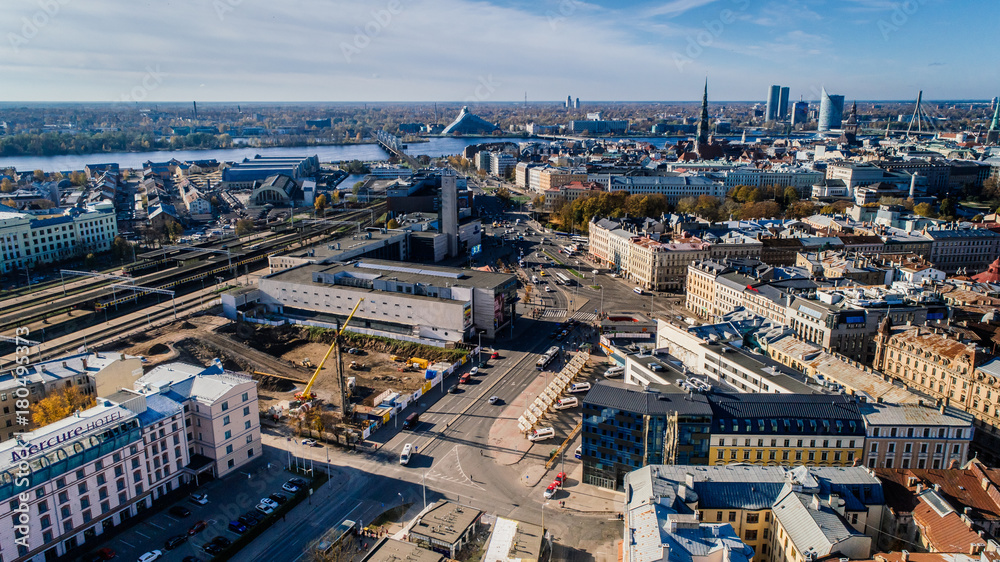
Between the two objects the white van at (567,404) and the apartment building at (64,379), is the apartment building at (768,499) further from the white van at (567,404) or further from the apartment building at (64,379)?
the apartment building at (64,379)

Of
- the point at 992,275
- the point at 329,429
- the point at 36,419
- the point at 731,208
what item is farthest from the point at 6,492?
the point at 731,208

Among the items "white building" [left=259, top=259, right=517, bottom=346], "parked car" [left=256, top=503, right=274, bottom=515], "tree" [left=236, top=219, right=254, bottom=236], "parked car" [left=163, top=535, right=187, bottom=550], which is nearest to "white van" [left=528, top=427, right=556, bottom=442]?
"parked car" [left=256, top=503, right=274, bottom=515]

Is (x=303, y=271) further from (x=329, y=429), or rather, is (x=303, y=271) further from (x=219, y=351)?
(x=329, y=429)

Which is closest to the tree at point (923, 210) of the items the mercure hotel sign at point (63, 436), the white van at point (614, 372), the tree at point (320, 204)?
the white van at point (614, 372)

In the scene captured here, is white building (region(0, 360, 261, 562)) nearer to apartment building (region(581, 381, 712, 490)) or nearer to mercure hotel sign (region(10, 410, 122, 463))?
mercure hotel sign (region(10, 410, 122, 463))

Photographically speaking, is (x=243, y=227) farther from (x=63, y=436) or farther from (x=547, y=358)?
(x=63, y=436)

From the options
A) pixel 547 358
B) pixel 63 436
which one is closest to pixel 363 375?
pixel 547 358
